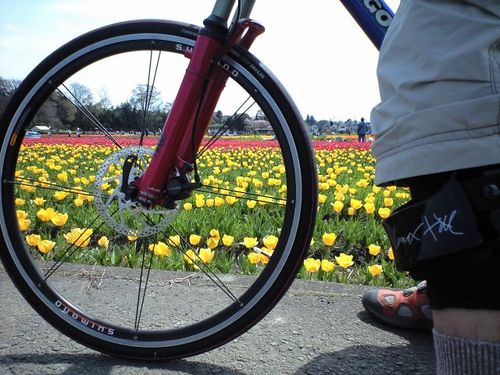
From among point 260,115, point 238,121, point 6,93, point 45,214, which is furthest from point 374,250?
point 6,93

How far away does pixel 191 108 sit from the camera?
1408mm

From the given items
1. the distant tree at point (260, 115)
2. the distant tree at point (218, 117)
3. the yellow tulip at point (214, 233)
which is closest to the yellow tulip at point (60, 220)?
the yellow tulip at point (214, 233)

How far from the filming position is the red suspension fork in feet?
4.52

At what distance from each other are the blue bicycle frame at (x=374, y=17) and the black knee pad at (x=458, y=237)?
76 cm

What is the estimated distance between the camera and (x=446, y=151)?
83 cm

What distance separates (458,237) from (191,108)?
87 cm

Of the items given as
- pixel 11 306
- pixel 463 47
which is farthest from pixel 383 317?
pixel 11 306

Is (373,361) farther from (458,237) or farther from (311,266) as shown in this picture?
(458,237)

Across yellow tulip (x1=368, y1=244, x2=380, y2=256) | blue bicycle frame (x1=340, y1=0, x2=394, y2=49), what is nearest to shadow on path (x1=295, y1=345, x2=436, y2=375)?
yellow tulip (x1=368, y1=244, x2=380, y2=256)

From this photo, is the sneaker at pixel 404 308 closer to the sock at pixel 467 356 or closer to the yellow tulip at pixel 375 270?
the yellow tulip at pixel 375 270

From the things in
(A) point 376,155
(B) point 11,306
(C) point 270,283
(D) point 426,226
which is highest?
(A) point 376,155

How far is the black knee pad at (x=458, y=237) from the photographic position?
2.62 feet

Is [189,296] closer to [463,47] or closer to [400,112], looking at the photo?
[400,112]

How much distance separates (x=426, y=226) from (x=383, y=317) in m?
1.01
